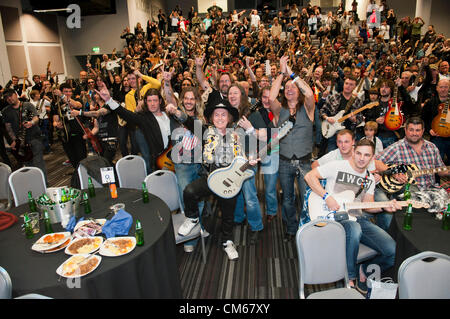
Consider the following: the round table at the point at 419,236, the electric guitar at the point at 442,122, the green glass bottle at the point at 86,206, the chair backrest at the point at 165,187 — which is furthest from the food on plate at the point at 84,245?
the electric guitar at the point at 442,122

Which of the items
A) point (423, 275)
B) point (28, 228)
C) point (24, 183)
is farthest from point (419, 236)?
point (24, 183)

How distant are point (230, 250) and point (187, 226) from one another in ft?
2.09

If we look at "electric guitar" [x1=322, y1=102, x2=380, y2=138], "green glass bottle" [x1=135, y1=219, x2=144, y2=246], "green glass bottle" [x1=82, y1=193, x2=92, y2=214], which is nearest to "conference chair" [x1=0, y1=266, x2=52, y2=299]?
"green glass bottle" [x1=135, y1=219, x2=144, y2=246]

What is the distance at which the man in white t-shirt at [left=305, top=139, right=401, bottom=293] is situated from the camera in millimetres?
2400

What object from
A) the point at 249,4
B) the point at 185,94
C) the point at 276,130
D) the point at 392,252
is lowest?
the point at 392,252

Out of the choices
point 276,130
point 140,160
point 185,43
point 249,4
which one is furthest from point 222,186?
point 249,4

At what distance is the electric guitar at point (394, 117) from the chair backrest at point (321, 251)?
9.94 feet

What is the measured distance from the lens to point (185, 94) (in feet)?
11.6

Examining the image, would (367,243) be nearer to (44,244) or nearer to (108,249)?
(108,249)

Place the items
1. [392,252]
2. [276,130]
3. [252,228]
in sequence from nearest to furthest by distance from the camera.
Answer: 1. [392,252]
2. [276,130]
3. [252,228]

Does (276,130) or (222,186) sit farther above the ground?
(276,130)
